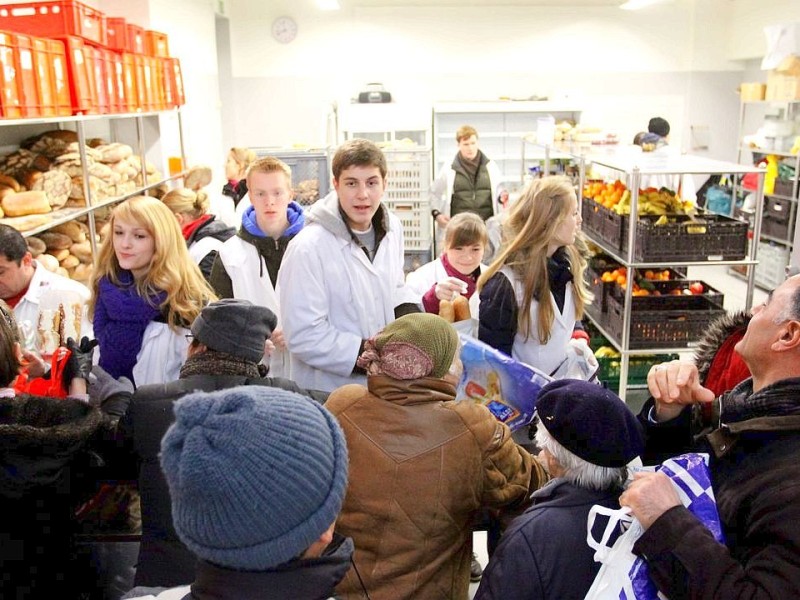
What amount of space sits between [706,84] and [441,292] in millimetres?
9444

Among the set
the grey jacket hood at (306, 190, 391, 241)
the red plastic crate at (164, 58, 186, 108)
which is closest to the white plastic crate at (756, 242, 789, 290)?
the red plastic crate at (164, 58, 186, 108)

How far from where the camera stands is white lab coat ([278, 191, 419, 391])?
2545mm

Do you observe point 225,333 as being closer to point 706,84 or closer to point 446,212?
point 446,212

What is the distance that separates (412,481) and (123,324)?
1.33m

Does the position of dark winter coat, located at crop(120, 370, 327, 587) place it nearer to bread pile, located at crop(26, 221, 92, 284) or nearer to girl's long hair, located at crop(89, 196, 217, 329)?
girl's long hair, located at crop(89, 196, 217, 329)

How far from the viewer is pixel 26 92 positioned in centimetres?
360

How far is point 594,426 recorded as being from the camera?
1526 mm

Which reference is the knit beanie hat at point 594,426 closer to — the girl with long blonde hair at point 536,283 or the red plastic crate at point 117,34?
the girl with long blonde hair at point 536,283

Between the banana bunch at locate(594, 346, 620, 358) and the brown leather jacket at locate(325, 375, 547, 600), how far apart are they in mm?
3275

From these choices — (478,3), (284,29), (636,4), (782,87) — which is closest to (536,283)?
(782,87)

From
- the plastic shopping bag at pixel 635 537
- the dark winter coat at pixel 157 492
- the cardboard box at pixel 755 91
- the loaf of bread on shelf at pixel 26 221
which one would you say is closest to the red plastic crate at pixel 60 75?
the loaf of bread on shelf at pixel 26 221

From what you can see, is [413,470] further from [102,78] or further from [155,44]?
[155,44]

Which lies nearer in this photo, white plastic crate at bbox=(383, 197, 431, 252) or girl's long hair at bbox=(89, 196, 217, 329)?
girl's long hair at bbox=(89, 196, 217, 329)

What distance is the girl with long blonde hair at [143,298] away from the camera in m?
2.43
